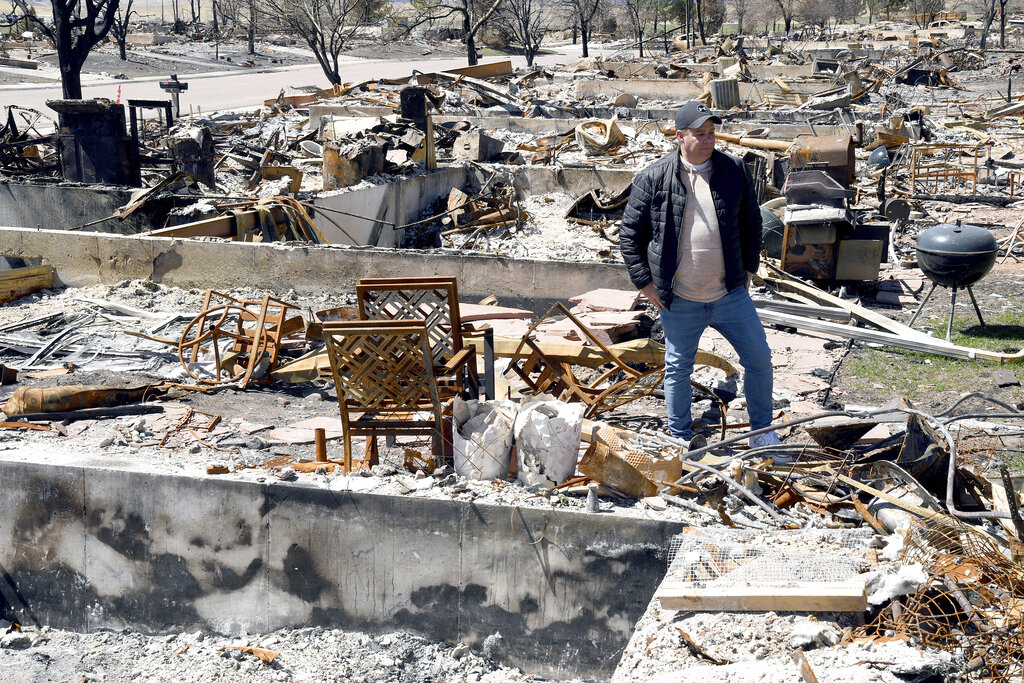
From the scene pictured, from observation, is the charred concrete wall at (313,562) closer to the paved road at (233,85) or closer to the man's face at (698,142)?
the man's face at (698,142)

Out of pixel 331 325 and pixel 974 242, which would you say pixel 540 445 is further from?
pixel 974 242

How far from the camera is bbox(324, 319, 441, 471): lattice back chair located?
188 inches

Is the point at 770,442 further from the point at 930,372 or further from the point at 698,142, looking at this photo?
the point at 930,372

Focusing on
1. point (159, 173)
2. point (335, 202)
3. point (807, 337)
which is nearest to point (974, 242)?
point (807, 337)

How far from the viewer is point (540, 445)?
15.6 feet

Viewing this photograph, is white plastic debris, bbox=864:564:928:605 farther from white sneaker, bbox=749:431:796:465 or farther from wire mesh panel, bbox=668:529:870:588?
white sneaker, bbox=749:431:796:465

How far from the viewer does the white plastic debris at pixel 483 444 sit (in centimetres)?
482

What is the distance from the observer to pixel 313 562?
4.77 m

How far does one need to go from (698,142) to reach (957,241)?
4.32m

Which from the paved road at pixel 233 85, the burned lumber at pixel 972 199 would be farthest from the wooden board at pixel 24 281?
the paved road at pixel 233 85

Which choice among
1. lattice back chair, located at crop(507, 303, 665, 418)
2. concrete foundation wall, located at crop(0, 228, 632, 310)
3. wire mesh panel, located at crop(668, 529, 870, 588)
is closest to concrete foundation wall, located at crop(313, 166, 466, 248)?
concrete foundation wall, located at crop(0, 228, 632, 310)

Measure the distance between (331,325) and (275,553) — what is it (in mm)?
1172

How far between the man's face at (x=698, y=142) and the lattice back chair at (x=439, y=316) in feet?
4.90

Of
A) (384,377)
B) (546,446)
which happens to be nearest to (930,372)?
(546,446)
